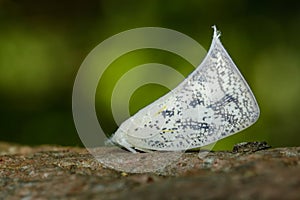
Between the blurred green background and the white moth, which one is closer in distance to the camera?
the white moth

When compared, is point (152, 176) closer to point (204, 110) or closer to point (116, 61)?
point (204, 110)

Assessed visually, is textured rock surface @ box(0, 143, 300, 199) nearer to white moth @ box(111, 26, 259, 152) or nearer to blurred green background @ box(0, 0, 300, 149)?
white moth @ box(111, 26, 259, 152)

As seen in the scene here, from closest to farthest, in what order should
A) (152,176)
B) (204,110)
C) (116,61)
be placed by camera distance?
(152,176), (204,110), (116,61)

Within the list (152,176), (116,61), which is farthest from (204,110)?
(116,61)

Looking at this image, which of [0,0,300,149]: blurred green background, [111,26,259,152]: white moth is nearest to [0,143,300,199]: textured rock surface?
[111,26,259,152]: white moth

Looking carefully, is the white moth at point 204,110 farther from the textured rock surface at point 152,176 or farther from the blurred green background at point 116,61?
the blurred green background at point 116,61

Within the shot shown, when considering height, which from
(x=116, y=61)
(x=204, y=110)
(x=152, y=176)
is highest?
(x=116, y=61)

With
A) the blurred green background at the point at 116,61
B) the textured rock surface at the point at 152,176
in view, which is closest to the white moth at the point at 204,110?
the textured rock surface at the point at 152,176
